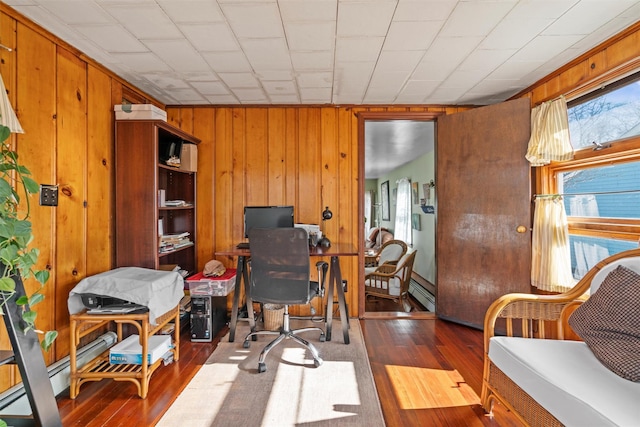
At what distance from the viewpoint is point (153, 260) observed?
2.48 meters

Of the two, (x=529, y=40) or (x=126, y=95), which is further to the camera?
(x=126, y=95)

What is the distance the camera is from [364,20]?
6.02 feet

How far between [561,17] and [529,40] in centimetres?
24

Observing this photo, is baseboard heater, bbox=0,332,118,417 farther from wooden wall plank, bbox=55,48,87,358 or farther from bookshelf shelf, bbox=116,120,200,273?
bookshelf shelf, bbox=116,120,200,273

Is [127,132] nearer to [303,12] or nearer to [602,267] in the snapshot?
[303,12]

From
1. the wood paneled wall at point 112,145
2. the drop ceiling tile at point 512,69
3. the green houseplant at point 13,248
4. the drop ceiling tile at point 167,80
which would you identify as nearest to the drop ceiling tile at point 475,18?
the drop ceiling tile at point 512,69

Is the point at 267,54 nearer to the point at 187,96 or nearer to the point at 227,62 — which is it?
the point at 227,62

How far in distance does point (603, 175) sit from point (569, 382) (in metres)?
1.67

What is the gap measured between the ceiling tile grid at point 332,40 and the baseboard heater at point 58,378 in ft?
6.78

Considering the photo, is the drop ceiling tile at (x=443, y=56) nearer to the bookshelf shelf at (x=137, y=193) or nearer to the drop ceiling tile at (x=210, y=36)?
the drop ceiling tile at (x=210, y=36)

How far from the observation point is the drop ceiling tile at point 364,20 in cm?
170

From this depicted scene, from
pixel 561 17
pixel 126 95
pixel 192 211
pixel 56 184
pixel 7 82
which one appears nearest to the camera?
pixel 7 82

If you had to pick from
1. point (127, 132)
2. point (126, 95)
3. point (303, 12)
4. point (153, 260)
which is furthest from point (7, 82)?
point (303, 12)

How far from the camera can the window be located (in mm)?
1976
